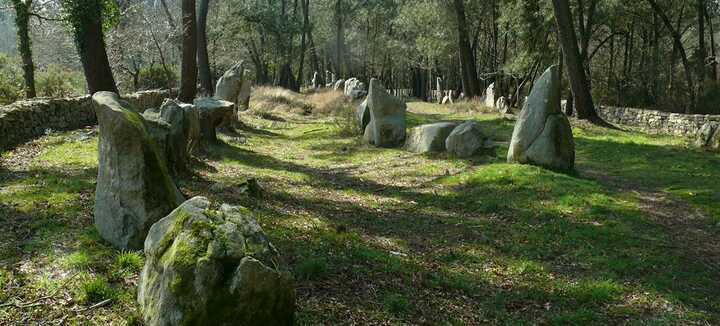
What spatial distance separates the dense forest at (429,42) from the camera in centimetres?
2578

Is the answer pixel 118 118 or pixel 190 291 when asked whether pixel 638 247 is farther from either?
pixel 118 118

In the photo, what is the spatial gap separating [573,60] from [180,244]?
20.1 meters

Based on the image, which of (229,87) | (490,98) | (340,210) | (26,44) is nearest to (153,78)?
(26,44)

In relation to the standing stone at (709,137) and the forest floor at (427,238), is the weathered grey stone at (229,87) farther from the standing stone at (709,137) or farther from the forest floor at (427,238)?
the standing stone at (709,137)

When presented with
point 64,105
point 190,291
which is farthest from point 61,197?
point 64,105

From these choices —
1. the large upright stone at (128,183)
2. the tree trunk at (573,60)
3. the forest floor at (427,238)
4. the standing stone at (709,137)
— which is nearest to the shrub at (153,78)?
the forest floor at (427,238)

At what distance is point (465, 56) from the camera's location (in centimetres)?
3284

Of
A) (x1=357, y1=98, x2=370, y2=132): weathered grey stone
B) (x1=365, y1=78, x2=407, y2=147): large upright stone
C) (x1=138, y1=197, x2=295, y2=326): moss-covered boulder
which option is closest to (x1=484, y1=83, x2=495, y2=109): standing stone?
(x1=357, y1=98, x2=370, y2=132): weathered grey stone

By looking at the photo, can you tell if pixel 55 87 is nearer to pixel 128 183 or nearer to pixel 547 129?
pixel 547 129

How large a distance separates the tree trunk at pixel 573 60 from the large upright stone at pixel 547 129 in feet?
28.5

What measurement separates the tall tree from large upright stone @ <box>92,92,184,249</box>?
10238mm

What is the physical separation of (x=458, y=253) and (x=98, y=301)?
5284mm

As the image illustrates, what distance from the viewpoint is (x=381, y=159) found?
1680 centimetres

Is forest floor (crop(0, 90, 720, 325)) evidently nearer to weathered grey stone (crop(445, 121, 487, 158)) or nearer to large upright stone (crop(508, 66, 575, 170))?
weathered grey stone (crop(445, 121, 487, 158))
